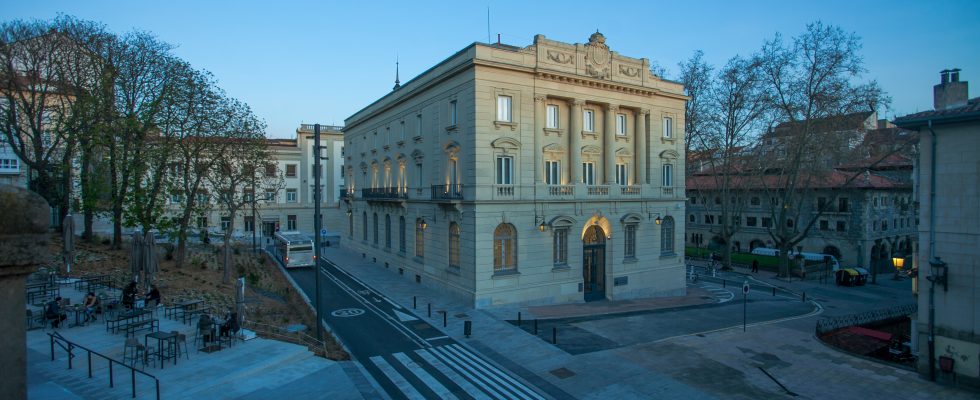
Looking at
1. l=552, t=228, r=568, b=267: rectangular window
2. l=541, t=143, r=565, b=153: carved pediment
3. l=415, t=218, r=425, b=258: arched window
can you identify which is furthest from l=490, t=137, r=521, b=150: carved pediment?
l=415, t=218, r=425, b=258: arched window

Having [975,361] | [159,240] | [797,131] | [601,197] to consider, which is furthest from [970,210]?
[159,240]

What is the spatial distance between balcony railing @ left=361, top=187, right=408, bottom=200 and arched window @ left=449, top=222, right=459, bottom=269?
6.95 m

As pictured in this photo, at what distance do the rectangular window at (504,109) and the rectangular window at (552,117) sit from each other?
113 inches

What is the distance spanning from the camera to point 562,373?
56.4 ft

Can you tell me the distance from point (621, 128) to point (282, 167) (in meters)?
48.5

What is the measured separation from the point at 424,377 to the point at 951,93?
20896 millimetres

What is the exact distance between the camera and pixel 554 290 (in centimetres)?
2898

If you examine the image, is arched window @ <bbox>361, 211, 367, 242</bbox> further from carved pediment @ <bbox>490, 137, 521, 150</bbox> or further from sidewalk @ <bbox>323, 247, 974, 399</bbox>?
carved pediment @ <bbox>490, 137, 521, 150</bbox>

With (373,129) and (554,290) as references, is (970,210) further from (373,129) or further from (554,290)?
(373,129)

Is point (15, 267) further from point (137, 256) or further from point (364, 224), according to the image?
point (364, 224)

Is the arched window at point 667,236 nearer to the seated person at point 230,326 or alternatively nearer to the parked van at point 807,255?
the parked van at point 807,255

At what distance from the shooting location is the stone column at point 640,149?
32.4 meters

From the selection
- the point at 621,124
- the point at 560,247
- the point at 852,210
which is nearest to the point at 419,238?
the point at 560,247

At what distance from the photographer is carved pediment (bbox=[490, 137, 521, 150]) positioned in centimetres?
2686
